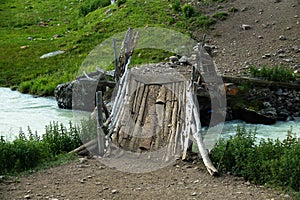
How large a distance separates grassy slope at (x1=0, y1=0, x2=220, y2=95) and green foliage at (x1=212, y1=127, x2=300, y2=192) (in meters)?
8.72

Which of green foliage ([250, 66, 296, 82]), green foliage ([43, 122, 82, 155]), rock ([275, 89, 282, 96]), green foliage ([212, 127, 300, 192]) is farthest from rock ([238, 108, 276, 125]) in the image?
green foliage ([43, 122, 82, 155])

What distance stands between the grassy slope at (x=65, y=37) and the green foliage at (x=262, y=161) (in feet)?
28.6

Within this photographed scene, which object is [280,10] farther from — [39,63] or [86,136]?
[86,136]

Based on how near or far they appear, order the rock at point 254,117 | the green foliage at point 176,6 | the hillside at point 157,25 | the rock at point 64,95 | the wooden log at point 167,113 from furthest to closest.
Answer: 1. the green foliage at point 176,6
2. the hillside at point 157,25
3. the rock at point 64,95
4. the rock at point 254,117
5. the wooden log at point 167,113

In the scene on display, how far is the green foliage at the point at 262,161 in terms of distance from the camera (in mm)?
7504

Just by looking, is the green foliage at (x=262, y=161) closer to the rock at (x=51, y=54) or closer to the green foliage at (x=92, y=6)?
the rock at (x=51, y=54)

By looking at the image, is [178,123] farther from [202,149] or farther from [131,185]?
[131,185]

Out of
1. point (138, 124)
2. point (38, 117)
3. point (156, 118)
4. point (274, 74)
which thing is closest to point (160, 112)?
point (156, 118)

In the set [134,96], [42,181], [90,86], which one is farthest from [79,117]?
[42,181]

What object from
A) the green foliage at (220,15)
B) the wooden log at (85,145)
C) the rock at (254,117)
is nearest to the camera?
the wooden log at (85,145)

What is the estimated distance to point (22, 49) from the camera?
A: 21094 mm

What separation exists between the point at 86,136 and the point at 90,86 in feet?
15.3

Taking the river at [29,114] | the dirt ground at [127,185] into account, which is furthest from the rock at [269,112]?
the dirt ground at [127,185]

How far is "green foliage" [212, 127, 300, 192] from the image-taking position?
24.6 feet
